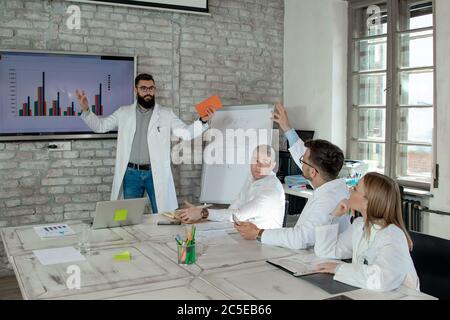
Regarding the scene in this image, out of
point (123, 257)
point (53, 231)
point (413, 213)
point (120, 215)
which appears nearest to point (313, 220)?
point (123, 257)

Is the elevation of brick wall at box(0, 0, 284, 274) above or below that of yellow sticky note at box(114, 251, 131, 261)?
above

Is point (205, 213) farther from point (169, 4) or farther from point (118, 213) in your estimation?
point (169, 4)

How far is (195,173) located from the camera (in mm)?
5285

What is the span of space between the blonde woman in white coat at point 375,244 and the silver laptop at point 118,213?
1188 mm

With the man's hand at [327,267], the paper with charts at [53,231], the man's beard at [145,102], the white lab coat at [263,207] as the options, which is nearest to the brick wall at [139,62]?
the man's beard at [145,102]

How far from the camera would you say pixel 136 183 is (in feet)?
14.4

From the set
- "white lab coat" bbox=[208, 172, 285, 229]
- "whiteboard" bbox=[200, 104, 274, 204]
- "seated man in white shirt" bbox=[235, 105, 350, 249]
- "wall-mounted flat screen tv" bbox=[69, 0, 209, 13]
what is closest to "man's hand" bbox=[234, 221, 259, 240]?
"seated man in white shirt" bbox=[235, 105, 350, 249]

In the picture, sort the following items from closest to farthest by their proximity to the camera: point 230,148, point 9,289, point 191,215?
1. point 191,215
2. point 9,289
3. point 230,148

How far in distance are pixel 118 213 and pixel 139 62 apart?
7.73 ft

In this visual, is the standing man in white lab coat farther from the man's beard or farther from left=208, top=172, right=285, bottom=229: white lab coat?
left=208, top=172, right=285, bottom=229: white lab coat

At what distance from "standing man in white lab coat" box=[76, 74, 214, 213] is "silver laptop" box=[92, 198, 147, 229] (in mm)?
1421

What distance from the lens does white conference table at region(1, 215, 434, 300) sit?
5.95ft

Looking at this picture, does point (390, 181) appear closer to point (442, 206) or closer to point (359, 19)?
point (442, 206)
